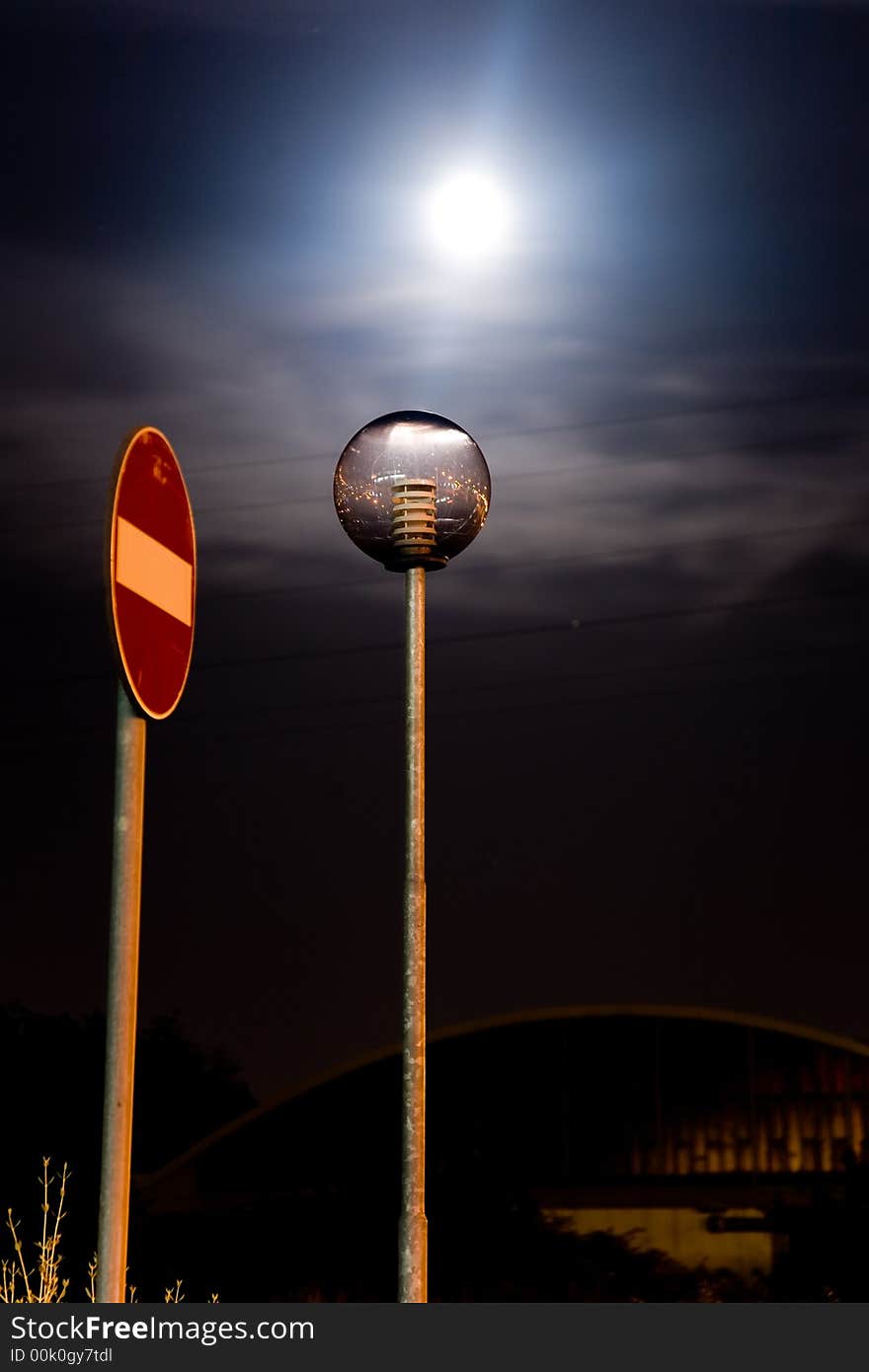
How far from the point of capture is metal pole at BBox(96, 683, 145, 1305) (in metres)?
4.31

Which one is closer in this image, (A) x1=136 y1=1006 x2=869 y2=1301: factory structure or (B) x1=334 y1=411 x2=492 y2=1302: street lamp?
(B) x1=334 y1=411 x2=492 y2=1302: street lamp

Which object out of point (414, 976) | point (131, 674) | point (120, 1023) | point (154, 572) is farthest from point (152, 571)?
point (414, 976)


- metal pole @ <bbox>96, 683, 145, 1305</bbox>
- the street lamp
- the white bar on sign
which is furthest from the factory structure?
metal pole @ <bbox>96, 683, 145, 1305</bbox>

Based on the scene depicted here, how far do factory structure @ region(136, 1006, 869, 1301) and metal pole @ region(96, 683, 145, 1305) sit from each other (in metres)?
34.8

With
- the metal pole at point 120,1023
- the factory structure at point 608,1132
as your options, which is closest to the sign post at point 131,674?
the metal pole at point 120,1023

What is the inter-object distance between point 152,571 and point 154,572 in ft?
0.04

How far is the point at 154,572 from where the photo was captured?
482 cm

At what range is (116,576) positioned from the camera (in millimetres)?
4613

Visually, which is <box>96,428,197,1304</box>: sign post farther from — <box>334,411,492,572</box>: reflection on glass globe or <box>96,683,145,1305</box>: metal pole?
<box>334,411,492,572</box>: reflection on glass globe

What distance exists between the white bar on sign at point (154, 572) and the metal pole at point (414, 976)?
2.24 m

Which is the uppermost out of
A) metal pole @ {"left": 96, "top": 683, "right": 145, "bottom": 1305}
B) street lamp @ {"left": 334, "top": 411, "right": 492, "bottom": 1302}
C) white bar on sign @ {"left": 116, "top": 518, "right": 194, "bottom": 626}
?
street lamp @ {"left": 334, "top": 411, "right": 492, "bottom": 1302}
